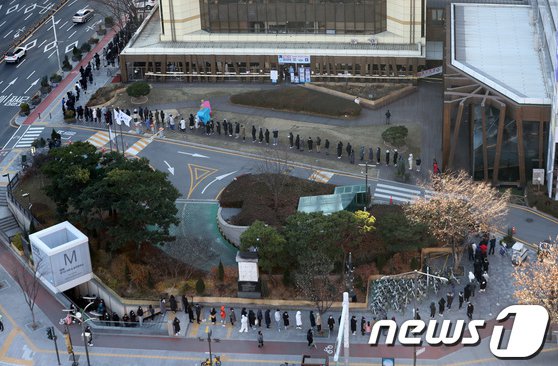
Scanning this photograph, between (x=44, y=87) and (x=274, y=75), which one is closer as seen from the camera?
(x=274, y=75)

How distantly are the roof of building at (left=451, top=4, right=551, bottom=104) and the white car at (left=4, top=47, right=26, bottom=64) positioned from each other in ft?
159

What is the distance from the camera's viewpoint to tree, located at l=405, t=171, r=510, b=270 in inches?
2923

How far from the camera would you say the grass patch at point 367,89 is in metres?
104

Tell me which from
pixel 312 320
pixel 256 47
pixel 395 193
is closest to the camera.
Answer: pixel 312 320

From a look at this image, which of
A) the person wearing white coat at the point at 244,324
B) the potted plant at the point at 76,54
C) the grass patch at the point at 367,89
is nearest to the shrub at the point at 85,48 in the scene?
the potted plant at the point at 76,54

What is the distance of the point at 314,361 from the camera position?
67812 millimetres

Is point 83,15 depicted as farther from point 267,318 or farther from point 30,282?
point 267,318

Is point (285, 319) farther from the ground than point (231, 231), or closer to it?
closer to it

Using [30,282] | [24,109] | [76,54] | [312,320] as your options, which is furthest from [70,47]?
[312,320]

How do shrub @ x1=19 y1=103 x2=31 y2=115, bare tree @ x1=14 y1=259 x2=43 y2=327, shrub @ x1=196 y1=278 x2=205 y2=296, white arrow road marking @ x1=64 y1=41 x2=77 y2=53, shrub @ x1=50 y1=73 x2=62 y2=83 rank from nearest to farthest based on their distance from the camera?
bare tree @ x1=14 y1=259 x2=43 y2=327 → shrub @ x1=196 y1=278 x2=205 y2=296 → shrub @ x1=19 y1=103 x2=31 y2=115 → shrub @ x1=50 y1=73 x2=62 y2=83 → white arrow road marking @ x1=64 y1=41 x2=77 y2=53

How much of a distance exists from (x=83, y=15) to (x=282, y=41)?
31522 mm

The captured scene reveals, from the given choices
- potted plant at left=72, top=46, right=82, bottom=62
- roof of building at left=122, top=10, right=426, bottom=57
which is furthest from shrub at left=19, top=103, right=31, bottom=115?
potted plant at left=72, top=46, right=82, bottom=62

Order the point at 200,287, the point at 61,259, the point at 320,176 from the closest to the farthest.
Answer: the point at 200,287, the point at 61,259, the point at 320,176

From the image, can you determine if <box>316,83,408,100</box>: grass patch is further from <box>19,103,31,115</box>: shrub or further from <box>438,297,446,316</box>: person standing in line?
<box>438,297,446,316</box>: person standing in line
